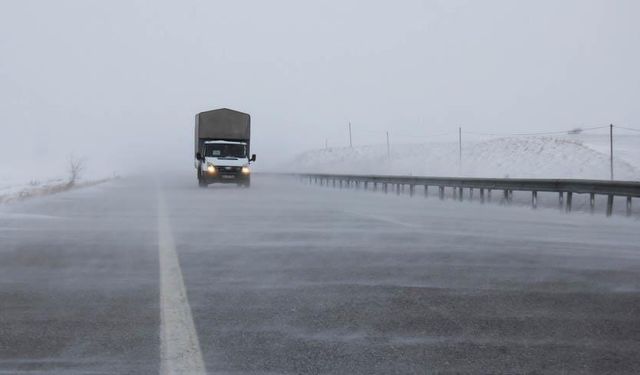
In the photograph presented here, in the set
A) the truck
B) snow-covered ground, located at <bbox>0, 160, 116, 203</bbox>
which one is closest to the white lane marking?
snow-covered ground, located at <bbox>0, 160, 116, 203</bbox>

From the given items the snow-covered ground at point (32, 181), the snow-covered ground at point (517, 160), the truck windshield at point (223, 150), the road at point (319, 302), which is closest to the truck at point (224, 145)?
the truck windshield at point (223, 150)

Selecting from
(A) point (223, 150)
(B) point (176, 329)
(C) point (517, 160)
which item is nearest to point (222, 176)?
(A) point (223, 150)

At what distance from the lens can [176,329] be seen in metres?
5.41

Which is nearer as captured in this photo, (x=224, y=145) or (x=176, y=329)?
(x=176, y=329)

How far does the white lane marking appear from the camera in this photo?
446cm

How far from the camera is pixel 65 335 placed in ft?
17.2

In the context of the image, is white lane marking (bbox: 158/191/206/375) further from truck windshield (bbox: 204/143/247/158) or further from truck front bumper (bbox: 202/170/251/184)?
→ truck windshield (bbox: 204/143/247/158)

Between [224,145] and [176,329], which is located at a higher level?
[224,145]

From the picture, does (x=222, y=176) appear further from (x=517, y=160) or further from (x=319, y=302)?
(x=517, y=160)

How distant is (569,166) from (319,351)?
67437 mm

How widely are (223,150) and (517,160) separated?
49.5m

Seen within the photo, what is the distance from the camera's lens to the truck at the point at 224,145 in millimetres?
37469

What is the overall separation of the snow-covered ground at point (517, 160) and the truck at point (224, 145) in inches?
1091

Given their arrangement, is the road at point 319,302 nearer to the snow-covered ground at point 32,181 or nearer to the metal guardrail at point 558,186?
the metal guardrail at point 558,186
